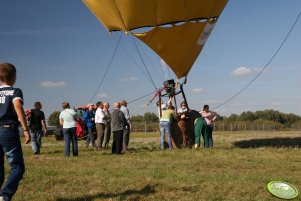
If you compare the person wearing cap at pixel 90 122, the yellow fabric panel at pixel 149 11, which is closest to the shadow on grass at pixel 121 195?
the yellow fabric panel at pixel 149 11

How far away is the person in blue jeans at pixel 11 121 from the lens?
17.4 ft

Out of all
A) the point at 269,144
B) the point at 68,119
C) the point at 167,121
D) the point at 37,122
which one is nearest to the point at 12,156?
the point at 68,119

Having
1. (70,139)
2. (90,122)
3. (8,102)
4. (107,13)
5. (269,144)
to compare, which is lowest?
(269,144)

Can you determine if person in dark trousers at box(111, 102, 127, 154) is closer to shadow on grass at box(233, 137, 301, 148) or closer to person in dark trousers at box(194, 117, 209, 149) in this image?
person in dark trousers at box(194, 117, 209, 149)

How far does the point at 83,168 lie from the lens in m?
8.93

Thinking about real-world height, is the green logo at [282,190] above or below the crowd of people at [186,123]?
below

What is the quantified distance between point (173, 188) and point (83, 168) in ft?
9.60

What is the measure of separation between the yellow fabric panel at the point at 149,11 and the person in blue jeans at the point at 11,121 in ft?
28.7

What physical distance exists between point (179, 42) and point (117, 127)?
380 centimetres

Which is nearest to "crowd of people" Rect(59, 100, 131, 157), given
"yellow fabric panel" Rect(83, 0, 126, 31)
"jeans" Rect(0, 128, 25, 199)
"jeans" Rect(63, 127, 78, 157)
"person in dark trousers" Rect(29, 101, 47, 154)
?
"jeans" Rect(63, 127, 78, 157)

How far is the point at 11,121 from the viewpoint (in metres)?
5.41

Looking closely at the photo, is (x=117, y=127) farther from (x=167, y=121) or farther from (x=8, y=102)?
(x=8, y=102)

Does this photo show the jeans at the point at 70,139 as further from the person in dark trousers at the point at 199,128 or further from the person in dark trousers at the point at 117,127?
the person in dark trousers at the point at 199,128

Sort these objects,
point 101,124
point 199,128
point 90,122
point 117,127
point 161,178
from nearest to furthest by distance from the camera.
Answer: point 161,178 → point 117,127 → point 199,128 → point 101,124 → point 90,122
